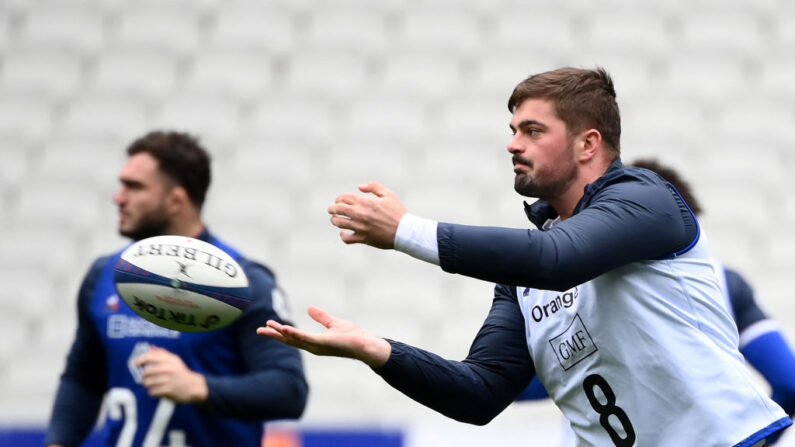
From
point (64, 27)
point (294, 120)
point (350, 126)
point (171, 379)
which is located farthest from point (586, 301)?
point (64, 27)

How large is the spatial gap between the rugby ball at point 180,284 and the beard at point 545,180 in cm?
94

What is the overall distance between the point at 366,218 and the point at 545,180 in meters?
0.63

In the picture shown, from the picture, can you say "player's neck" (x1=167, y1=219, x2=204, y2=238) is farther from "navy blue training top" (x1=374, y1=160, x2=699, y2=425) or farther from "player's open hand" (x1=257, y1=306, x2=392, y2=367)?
"player's open hand" (x1=257, y1=306, x2=392, y2=367)

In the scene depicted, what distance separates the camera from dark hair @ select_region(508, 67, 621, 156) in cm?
279

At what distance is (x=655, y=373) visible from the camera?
2.60m

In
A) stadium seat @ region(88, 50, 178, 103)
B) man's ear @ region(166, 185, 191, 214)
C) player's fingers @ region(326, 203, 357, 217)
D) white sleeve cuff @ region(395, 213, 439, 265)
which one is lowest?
man's ear @ region(166, 185, 191, 214)

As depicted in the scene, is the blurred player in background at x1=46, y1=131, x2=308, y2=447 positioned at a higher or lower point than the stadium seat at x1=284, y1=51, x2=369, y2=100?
lower

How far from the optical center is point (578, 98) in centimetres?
279

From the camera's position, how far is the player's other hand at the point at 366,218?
230 cm

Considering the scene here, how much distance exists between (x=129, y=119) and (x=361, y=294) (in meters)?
2.48

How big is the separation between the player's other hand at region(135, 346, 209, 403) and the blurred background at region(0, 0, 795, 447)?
128 inches

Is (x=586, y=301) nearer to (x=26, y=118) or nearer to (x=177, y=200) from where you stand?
(x=177, y=200)

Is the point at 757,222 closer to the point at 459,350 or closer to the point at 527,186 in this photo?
the point at 459,350

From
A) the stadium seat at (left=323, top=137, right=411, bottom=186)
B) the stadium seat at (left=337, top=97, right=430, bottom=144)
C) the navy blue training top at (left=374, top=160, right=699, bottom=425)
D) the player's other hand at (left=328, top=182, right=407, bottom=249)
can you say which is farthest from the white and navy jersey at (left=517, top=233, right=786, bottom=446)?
the stadium seat at (left=337, top=97, right=430, bottom=144)
